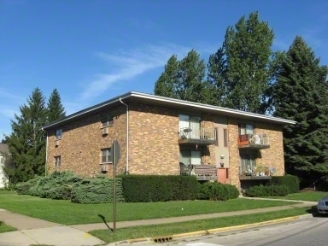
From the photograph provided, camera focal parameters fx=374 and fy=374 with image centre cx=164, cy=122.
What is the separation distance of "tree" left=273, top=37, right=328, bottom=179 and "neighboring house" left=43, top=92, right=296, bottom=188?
382 centimetres

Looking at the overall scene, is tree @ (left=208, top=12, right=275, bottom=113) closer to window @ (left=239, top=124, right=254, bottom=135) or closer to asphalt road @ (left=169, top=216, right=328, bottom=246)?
window @ (left=239, top=124, right=254, bottom=135)

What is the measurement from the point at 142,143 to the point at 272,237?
45.4 feet

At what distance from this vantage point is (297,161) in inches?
1421

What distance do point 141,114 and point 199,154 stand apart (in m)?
5.89

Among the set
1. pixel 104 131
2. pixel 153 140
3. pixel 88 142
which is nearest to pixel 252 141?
pixel 153 140

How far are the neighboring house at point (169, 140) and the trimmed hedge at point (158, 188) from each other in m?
1.77

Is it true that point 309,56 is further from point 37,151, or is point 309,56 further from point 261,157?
point 37,151

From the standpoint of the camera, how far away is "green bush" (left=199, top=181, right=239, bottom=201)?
2306 cm

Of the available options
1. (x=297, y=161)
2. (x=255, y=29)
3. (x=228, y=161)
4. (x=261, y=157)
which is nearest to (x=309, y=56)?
(x=255, y=29)

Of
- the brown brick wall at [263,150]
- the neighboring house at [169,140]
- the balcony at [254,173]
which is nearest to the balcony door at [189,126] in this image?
the neighboring house at [169,140]

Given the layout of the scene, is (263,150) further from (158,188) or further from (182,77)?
(182,77)

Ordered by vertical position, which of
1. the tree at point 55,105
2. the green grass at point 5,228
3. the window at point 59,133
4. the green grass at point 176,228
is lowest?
the green grass at point 176,228

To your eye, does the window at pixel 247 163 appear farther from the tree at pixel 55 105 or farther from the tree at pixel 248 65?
the tree at pixel 55 105

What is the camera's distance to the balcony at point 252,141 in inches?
1154
